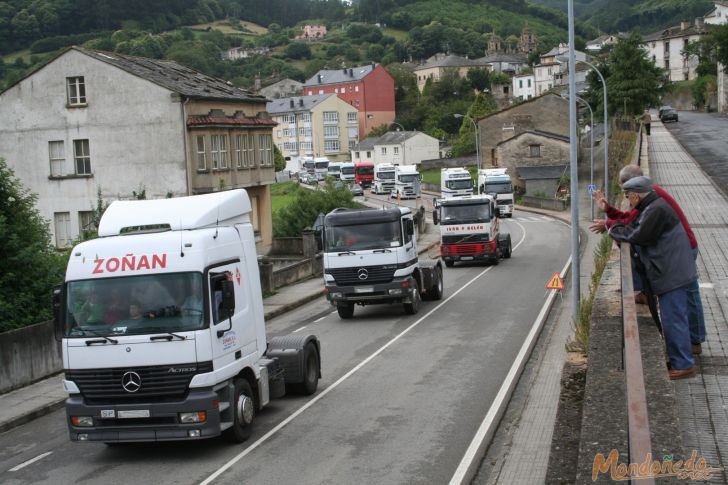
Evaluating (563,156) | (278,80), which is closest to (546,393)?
(563,156)

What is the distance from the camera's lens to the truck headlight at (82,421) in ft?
36.1

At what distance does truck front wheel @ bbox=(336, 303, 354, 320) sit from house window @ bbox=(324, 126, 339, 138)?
116774 millimetres

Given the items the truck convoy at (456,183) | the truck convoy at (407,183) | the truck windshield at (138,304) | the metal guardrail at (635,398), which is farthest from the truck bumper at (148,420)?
the truck convoy at (407,183)

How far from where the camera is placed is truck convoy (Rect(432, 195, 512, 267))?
111 feet

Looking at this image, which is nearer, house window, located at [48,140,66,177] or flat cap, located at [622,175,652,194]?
flat cap, located at [622,175,652,194]

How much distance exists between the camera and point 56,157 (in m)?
41.3

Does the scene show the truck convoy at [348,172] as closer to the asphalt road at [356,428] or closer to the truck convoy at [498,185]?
the truck convoy at [498,185]

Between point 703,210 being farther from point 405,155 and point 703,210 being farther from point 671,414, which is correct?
point 405,155

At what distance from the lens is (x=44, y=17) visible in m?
191

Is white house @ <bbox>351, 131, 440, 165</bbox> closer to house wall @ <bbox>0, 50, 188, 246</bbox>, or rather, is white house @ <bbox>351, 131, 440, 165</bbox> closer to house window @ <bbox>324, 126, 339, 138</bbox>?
house window @ <bbox>324, 126, 339, 138</bbox>

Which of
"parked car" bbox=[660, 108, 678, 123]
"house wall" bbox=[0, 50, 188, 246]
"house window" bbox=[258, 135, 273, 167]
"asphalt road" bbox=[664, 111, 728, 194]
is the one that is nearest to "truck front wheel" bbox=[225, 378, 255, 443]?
"asphalt road" bbox=[664, 111, 728, 194]

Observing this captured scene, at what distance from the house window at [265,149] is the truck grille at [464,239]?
45.6ft

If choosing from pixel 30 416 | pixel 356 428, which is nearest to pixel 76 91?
pixel 30 416

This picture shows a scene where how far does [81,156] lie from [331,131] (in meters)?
99.8
